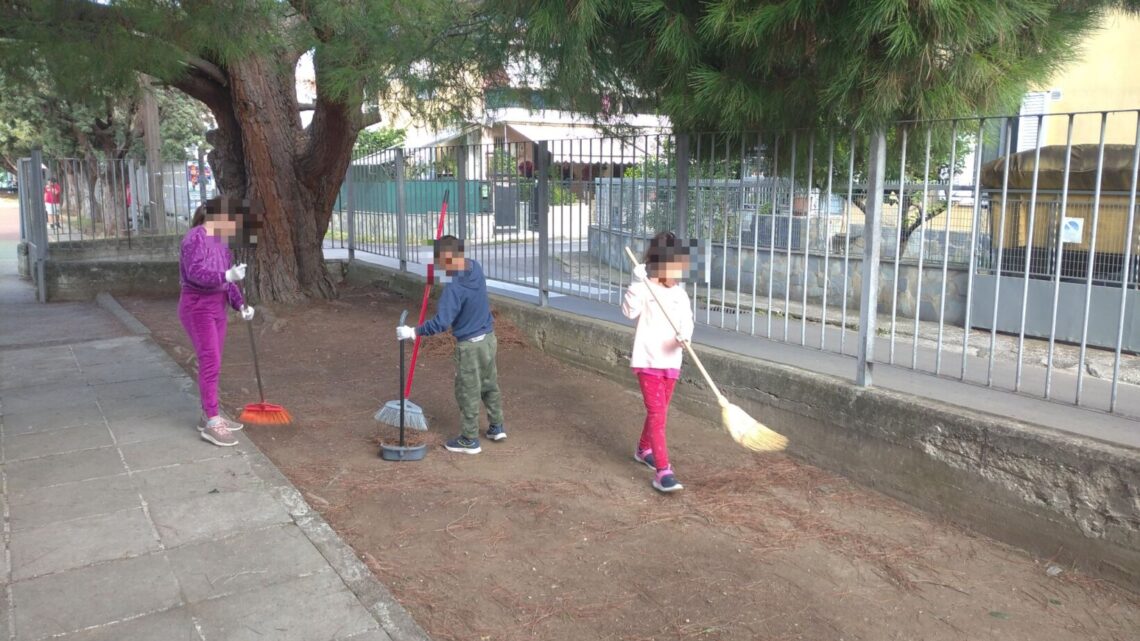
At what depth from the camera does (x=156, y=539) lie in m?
4.03

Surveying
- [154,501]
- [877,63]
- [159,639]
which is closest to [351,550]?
[159,639]

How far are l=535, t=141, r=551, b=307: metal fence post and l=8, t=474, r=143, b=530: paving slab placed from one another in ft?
14.0

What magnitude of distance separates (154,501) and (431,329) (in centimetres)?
176

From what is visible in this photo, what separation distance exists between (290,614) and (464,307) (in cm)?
229

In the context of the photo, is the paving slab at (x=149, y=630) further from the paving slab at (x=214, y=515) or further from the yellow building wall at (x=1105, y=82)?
the yellow building wall at (x=1105, y=82)

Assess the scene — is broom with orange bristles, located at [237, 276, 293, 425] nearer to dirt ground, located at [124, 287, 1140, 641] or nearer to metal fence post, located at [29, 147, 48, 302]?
dirt ground, located at [124, 287, 1140, 641]

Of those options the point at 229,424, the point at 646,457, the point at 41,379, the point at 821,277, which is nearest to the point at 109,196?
the point at 41,379

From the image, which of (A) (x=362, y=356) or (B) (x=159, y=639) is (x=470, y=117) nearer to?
(A) (x=362, y=356)

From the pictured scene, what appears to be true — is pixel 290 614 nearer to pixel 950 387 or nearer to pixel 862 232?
pixel 950 387

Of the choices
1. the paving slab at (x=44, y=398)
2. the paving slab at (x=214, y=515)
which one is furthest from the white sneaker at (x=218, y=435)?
the paving slab at (x=44, y=398)

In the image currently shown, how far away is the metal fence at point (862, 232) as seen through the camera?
483 cm

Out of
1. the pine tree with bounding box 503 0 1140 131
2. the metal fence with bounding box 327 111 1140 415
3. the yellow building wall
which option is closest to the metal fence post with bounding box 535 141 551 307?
the metal fence with bounding box 327 111 1140 415

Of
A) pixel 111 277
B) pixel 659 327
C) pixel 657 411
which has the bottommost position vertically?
pixel 657 411

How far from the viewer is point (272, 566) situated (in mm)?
3764
